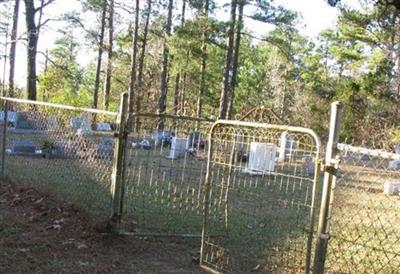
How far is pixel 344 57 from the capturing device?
40.5 m

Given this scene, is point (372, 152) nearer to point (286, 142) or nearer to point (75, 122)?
point (286, 142)

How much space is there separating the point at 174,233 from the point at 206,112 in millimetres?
47061

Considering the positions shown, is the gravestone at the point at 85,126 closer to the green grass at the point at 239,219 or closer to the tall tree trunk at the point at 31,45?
the green grass at the point at 239,219

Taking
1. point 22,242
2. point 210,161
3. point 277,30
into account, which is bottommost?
point 22,242

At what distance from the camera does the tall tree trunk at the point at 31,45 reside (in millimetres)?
25422

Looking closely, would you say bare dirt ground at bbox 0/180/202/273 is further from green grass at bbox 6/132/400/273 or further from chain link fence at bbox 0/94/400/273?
green grass at bbox 6/132/400/273

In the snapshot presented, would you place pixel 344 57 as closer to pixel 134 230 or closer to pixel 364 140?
pixel 364 140

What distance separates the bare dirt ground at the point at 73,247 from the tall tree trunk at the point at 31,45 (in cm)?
1843

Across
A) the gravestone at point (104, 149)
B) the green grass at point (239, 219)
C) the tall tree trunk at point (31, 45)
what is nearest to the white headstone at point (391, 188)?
the green grass at point (239, 219)

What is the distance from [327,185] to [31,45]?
23266 millimetres

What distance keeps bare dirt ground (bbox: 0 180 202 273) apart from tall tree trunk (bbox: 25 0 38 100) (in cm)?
1843

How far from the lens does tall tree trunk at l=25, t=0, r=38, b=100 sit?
83.4 ft

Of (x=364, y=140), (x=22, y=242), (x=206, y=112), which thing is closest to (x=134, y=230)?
(x=22, y=242)

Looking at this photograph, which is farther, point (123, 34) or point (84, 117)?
point (123, 34)
